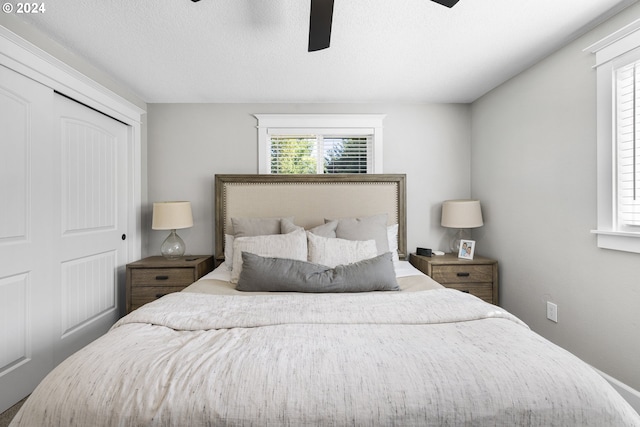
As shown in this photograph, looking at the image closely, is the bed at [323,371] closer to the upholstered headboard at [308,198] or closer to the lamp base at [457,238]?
the upholstered headboard at [308,198]

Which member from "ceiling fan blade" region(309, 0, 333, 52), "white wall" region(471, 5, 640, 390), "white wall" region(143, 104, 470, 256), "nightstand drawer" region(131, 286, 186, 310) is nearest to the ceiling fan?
"ceiling fan blade" region(309, 0, 333, 52)

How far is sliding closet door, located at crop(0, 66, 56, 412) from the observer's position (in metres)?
1.82

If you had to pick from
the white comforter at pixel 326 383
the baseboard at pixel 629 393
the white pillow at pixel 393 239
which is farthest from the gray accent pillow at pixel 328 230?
the baseboard at pixel 629 393

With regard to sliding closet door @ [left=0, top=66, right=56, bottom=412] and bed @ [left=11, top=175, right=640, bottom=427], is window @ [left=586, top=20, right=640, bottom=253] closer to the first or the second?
bed @ [left=11, top=175, right=640, bottom=427]

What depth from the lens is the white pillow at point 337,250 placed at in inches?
92.0

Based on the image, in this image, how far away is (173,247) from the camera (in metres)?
2.98

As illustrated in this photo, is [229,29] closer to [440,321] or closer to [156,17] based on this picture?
[156,17]

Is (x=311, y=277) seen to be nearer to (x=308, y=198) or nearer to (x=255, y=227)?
(x=255, y=227)

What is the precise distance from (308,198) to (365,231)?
2.52 ft

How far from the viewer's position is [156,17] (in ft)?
5.98

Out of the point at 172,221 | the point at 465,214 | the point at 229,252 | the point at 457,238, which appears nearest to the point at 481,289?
the point at 457,238

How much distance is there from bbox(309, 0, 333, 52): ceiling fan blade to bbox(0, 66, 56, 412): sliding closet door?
72.7 inches

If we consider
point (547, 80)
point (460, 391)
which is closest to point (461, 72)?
point (547, 80)

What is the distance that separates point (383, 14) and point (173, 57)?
5.09 feet
